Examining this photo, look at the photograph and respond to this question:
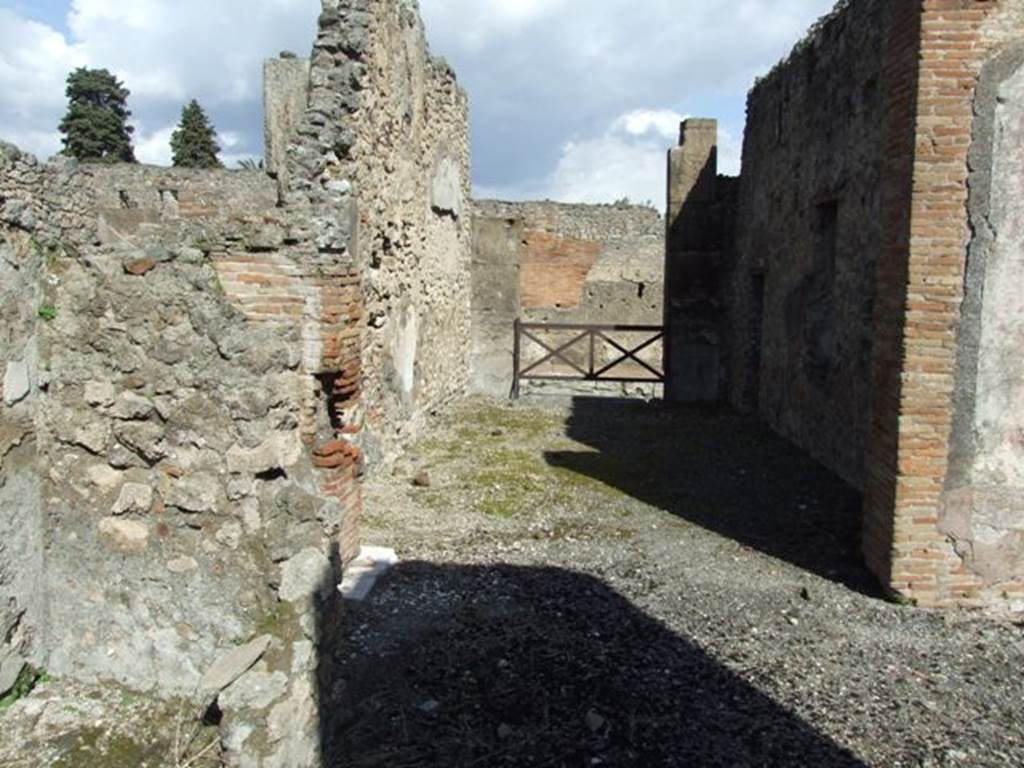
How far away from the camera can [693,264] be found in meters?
13.0

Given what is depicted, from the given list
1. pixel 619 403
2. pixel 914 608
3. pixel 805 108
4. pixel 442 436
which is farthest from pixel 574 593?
A: pixel 619 403

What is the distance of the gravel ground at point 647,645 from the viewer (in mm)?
3348

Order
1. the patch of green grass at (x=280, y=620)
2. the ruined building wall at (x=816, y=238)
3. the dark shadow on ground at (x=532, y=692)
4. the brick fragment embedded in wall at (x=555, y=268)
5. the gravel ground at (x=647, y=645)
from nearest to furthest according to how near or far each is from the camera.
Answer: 1. the patch of green grass at (x=280, y=620)
2. the dark shadow on ground at (x=532, y=692)
3. the gravel ground at (x=647, y=645)
4. the ruined building wall at (x=816, y=238)
5. the brick fragment embedded in wall at (x=555, y=268)

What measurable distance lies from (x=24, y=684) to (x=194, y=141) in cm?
3748

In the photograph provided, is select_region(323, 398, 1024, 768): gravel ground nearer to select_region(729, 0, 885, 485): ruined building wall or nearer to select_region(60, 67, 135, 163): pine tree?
select_region(729, 0, 885, 485): ruined building wall

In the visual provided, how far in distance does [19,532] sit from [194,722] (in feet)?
3.42

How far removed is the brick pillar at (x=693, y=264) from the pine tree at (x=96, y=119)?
Result: 98.4 feet

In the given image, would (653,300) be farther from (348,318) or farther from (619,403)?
(348,318)

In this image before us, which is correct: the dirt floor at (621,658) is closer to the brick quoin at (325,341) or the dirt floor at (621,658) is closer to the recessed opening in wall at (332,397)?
the brick quoin at (325,341)

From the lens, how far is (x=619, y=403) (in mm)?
13234

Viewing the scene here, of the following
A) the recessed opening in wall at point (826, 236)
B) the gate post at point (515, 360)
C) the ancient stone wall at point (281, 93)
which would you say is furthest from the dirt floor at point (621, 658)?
the gate post at point (515, 360)

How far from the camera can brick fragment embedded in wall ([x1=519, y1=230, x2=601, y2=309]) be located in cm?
2145

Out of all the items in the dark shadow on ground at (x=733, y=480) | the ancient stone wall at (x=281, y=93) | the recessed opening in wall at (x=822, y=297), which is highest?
the ancient stone wall at (x=281, y=93)

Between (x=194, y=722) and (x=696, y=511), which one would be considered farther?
(x=696, y=511)
